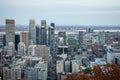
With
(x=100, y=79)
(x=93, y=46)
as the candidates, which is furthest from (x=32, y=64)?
(x=100, y=79)

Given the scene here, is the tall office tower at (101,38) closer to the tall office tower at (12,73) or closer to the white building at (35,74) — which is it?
the white building at (35,74)

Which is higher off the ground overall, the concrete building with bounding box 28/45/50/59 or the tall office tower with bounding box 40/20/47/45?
the tall office tower with bounding box 40/20/47/45

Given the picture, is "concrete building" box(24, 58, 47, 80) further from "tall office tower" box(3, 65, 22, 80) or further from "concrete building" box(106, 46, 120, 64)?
"concrete building" box(106, 46, 120, 64)

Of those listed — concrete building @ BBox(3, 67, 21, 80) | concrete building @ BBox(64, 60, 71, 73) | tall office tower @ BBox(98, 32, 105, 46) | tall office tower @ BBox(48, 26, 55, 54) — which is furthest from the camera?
tall office tower @ BBox(98, 32, 105, 46)

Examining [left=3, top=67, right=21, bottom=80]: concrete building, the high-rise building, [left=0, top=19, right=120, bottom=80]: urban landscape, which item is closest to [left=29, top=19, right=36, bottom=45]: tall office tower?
[left=0, top=19, right=120, bottom=80]: urban landscape

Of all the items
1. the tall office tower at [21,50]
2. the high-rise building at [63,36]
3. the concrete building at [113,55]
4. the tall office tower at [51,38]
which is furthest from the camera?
the high-rise building at [63,36]

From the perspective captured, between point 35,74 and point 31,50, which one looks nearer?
point 35,74

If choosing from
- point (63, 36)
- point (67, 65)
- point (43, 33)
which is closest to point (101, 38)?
point (63, 36)

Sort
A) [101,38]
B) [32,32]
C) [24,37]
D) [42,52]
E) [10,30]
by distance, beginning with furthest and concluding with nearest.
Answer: [32,32], [101,38], [24,37], [10,30], [42,52]

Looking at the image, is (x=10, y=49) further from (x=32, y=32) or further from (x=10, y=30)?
(x=32, y=32)

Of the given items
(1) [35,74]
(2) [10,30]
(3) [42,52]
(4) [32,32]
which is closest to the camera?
(1) [35,74]

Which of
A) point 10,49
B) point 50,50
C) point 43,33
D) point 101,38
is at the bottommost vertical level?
point 50,50

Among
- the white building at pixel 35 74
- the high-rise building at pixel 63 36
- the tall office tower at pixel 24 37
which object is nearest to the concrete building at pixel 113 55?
the white building at pixel 35 74

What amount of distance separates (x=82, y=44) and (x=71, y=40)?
1094mm
